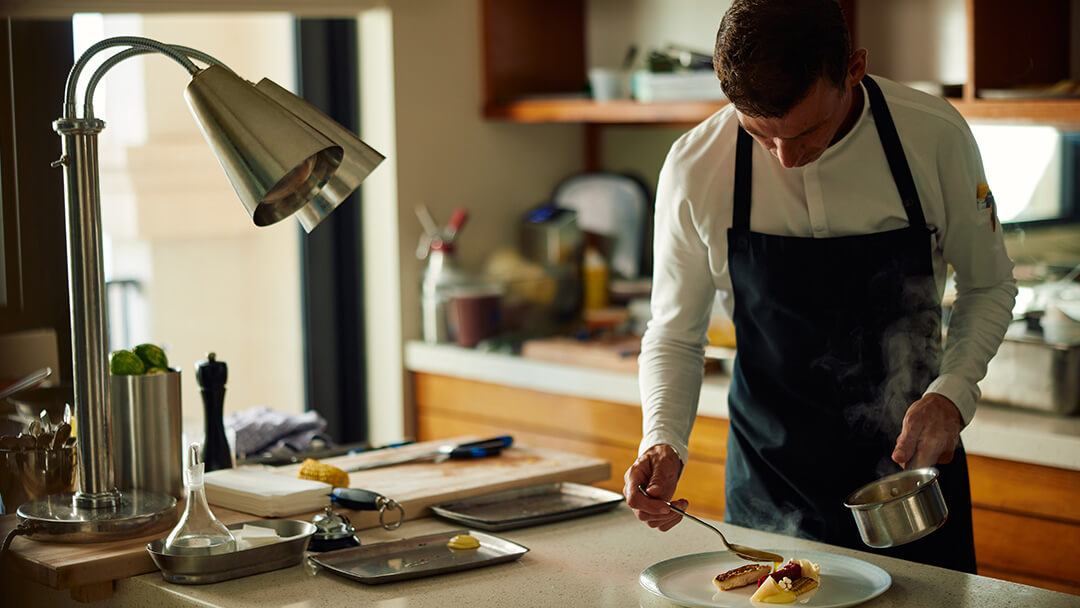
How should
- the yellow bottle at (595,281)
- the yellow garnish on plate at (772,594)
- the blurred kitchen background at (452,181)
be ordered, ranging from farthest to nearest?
the yellow bottle at (595,281) → the blurred kitchen background at (452,181) → the yellow garnish on plate at (772,594)

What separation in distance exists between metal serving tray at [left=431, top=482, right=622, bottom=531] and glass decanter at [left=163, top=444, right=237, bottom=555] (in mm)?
388

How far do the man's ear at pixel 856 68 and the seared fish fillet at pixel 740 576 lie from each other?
0.69m

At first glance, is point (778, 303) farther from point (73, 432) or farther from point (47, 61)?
point (47, 61)

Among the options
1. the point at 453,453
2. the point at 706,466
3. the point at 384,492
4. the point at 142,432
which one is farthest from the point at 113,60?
the point at 706,466

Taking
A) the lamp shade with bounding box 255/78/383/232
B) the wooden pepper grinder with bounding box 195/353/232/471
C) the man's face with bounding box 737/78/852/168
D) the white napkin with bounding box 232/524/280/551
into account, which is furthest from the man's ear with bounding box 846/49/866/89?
the wooden pepper grinder with bounding box 195/353/232/471

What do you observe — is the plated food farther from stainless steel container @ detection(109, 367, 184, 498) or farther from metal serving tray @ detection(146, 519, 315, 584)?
stainless steel container @ detection(109, 367, 184, 498)

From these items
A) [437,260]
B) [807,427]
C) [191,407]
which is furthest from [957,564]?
[191,407]

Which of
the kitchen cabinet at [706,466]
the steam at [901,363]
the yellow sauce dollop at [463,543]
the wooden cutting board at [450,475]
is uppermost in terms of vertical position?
the steam at [901,363]

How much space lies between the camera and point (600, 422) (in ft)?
10.5

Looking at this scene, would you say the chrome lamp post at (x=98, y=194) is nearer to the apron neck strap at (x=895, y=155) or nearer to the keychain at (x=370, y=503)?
the keychain at (x=370, y=503)

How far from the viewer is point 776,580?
1465mm

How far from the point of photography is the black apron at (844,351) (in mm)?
1907

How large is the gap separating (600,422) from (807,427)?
1.26 m

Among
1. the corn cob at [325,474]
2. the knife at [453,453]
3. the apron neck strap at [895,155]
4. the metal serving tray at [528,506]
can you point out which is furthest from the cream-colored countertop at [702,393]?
the corn cob at [325,474]
